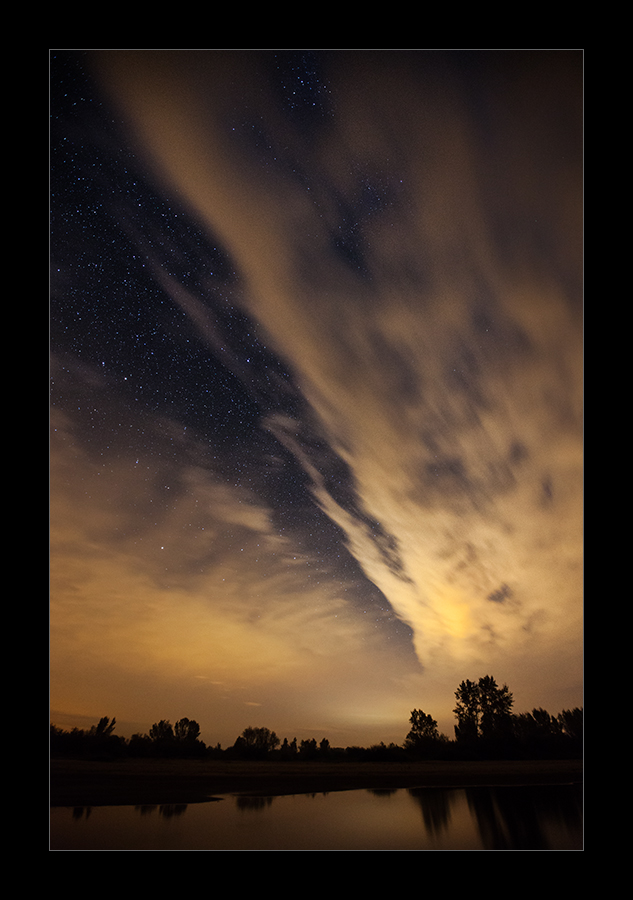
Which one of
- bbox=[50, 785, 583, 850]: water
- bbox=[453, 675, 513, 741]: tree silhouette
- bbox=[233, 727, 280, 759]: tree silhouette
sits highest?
bbox=[453, 675, 513, 741]: tree silhouette

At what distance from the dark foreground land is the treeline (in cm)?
5

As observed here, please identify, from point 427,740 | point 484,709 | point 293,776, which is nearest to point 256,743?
point 293,776

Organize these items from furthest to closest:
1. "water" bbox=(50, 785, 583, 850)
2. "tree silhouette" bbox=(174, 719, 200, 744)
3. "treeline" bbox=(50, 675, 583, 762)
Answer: "tree silhouette" bbox=(174, 719, 200, 744) → "treeline" bbox=(50, 675, 583, 762) → "water" bbox=(50, 785, 583, 850)

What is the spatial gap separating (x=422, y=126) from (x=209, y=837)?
4347 millimetres

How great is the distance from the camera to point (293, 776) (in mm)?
3471

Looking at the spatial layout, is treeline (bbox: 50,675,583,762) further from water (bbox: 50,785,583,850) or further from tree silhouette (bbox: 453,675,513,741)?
water (bbox: 50,785,583,850)

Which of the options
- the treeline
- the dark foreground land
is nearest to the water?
the dark foreground land

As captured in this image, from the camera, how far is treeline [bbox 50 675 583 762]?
324 cm

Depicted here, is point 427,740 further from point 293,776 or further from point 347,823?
point 293,776

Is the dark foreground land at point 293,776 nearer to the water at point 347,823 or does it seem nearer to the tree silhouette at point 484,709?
the water at point 347,823

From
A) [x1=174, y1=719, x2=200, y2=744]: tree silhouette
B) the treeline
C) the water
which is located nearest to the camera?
the water
